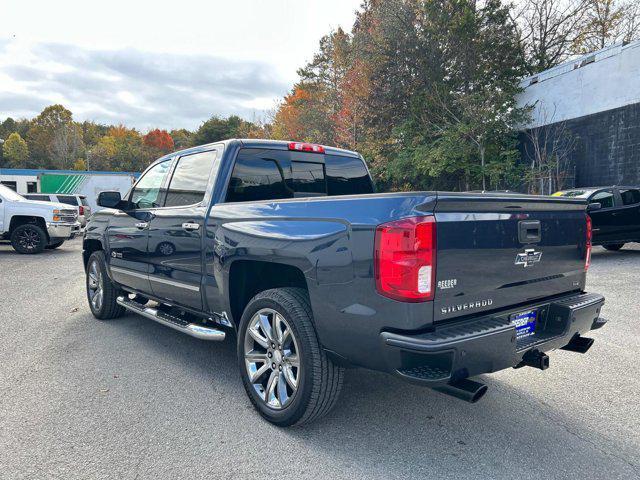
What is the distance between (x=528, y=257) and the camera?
296cm

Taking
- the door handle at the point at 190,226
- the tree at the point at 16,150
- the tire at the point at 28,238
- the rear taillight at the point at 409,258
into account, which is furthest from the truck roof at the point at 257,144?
the tree at the point at 16,150

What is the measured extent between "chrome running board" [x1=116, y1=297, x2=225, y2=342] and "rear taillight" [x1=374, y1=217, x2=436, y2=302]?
1.80m

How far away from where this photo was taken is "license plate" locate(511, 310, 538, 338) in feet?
9.58

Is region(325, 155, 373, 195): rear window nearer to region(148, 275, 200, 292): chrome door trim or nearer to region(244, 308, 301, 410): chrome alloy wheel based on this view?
region(148, 275, 200, 292): chrome door trim

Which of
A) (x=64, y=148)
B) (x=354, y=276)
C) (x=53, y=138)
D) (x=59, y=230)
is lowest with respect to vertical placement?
Result: (x=59, y=230)

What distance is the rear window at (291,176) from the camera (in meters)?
3.97

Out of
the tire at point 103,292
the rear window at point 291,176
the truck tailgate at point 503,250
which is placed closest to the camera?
the truck tailgate at point 503,250

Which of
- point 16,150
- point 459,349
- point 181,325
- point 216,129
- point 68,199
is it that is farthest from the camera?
point 16,150

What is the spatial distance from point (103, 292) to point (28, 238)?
A: 9.29 m

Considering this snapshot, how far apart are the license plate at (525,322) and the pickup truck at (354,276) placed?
0.04ft

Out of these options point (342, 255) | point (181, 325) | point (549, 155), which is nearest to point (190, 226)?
point (181, 325)

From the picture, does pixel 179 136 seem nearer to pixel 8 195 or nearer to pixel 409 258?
pixel 8 195

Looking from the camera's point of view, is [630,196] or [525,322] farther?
[630,196]

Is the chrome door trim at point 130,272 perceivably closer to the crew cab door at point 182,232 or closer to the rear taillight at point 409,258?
the crew cab door at point 182,232
